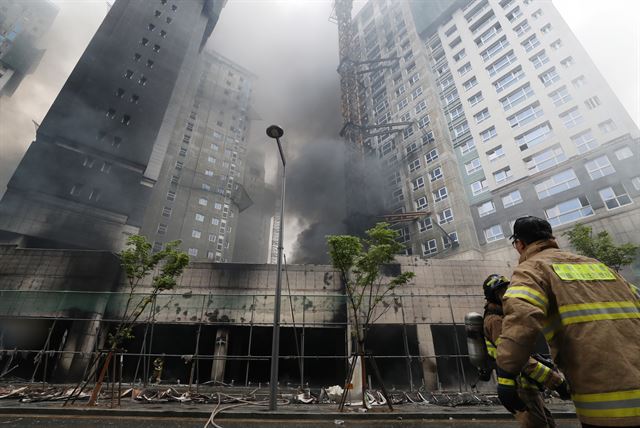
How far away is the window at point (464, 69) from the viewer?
4094cm

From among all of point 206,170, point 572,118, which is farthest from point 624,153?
point 206,170

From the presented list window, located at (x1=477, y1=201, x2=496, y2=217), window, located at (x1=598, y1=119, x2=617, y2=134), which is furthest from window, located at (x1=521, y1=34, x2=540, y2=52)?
window, located at (x1=477, y1=201, x2=496, y2=217)

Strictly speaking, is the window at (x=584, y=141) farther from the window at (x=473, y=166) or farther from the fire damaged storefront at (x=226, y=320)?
the fire damaged storefront at (x=226, y=320)

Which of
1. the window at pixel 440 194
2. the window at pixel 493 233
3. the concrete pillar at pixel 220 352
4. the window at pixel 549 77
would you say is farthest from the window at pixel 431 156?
the concrete pillar at pixel 220 352

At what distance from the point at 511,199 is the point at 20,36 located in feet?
434

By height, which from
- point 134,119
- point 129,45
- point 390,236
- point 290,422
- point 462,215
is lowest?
point 290,422

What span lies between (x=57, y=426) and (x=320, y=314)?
15585mm

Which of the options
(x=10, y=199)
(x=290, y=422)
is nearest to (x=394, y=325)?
(x=290, y=422)

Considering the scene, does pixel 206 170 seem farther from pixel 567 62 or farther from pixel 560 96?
pixel 567 62

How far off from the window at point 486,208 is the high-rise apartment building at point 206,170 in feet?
144

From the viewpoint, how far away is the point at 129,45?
44.3 meters

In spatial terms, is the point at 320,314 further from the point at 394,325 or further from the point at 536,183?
the point at 536,183

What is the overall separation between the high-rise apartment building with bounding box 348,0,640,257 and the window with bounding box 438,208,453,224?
12cm

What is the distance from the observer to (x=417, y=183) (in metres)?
40.8
